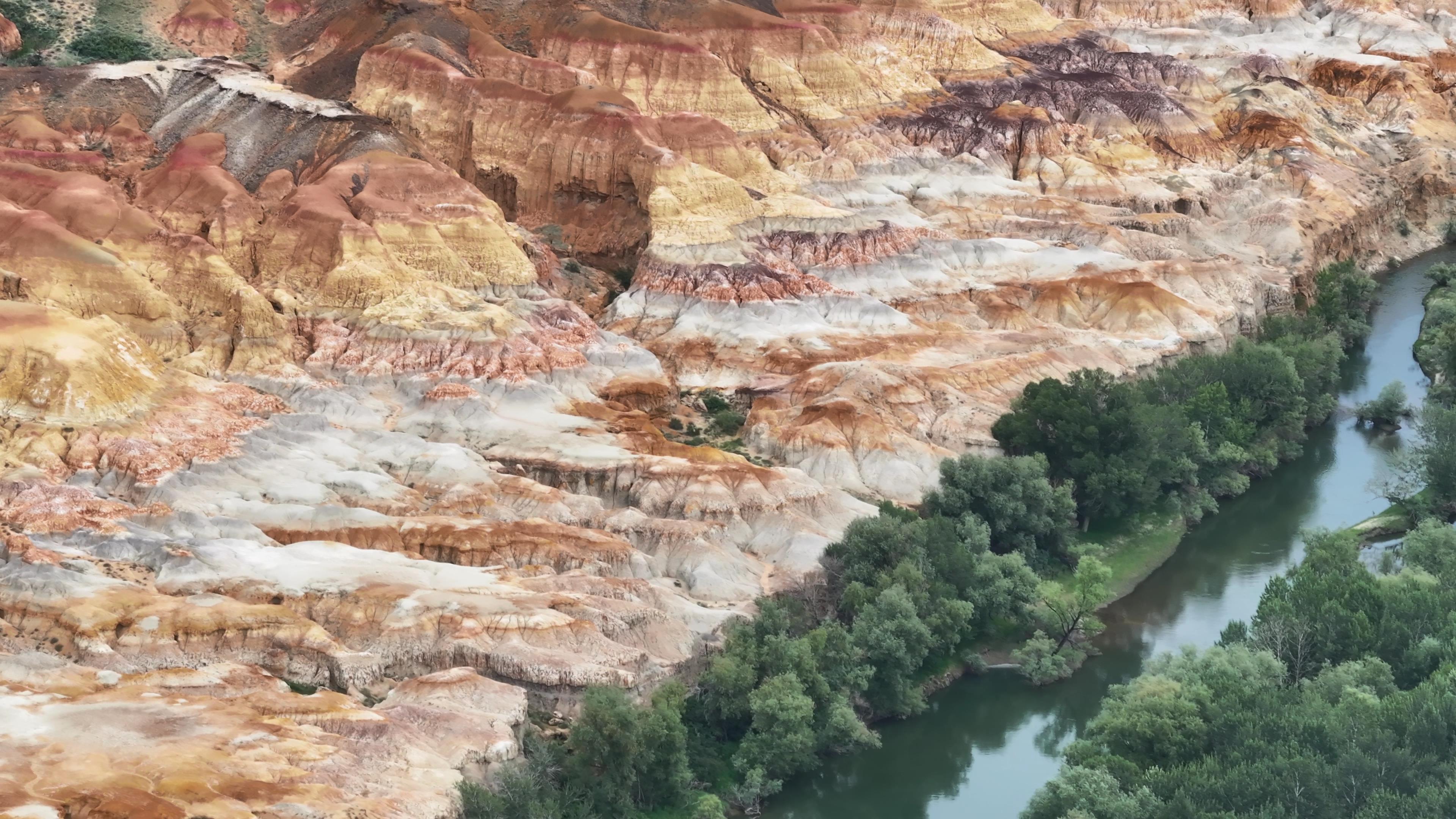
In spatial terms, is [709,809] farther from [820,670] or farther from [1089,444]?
[1089,444]

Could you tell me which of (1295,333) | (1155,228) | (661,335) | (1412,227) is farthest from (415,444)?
(1412,227)

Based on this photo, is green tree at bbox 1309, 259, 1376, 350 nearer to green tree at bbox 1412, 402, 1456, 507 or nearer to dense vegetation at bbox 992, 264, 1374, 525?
dense vegetation at bbox 992, 264, 1374, 525

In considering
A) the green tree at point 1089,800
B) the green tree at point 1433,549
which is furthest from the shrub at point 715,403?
the green tree at point 1089,800

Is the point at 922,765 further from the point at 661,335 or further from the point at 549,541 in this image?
the point at 661,335

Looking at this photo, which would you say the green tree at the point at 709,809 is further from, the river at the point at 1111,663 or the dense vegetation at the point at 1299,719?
the dense vegetation at the point at 1299,719

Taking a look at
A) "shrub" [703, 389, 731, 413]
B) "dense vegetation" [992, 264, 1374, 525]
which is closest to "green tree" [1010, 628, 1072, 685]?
"dense vegetation" [992, 264, 1374, 525]
